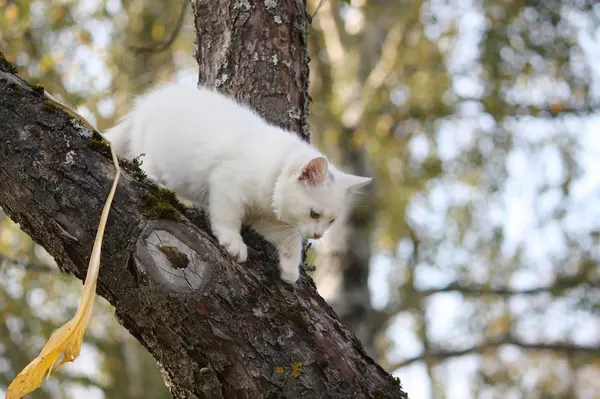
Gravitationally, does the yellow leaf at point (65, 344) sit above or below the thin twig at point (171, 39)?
below

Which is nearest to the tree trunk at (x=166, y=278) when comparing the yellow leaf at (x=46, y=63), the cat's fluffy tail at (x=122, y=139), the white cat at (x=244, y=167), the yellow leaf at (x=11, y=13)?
the white cat at (x=244, y=167)

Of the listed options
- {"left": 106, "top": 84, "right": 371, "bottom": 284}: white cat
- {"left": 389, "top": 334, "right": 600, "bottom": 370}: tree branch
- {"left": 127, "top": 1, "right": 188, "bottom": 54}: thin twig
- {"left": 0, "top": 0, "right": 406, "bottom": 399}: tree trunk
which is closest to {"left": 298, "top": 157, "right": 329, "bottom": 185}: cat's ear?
{"left": 106, "top": 84, "right": 371, "bottom": 284}: white cat

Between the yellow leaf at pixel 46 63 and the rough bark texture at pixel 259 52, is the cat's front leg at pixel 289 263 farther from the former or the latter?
the yellow leaf at pixel 46 63

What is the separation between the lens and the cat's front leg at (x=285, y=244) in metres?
2.67

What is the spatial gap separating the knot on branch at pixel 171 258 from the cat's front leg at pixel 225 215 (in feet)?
1.61

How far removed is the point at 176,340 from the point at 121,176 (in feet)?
1.89

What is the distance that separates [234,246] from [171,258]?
1.68 ft

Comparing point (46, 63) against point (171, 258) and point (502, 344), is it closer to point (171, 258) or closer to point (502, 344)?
point (171, 258)

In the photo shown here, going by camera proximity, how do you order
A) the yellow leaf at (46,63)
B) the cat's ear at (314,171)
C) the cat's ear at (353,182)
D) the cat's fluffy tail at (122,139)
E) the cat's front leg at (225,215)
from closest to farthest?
1. the cat's front leg at (225,215)
2. the cat's ear at (314,171)
3. the cat's ear at (353,182)
4. the cat's fluffy tail at (122,139)
5. the yellow leaf at (46,63)

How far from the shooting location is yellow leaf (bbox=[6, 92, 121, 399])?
2025 millimetres

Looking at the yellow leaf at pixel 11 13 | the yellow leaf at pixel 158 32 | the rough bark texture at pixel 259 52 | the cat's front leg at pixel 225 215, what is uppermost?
the yellow leaf at pixel 158 32

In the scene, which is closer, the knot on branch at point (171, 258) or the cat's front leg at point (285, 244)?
the knot on branch at point (171, 258)

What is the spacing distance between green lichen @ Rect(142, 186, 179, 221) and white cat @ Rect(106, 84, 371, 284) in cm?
68

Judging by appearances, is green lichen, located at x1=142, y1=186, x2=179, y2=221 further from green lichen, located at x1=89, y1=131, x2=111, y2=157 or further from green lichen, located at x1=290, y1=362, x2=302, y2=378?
green lichen, located at x1=290, y1=362, x2=302, y2=378
